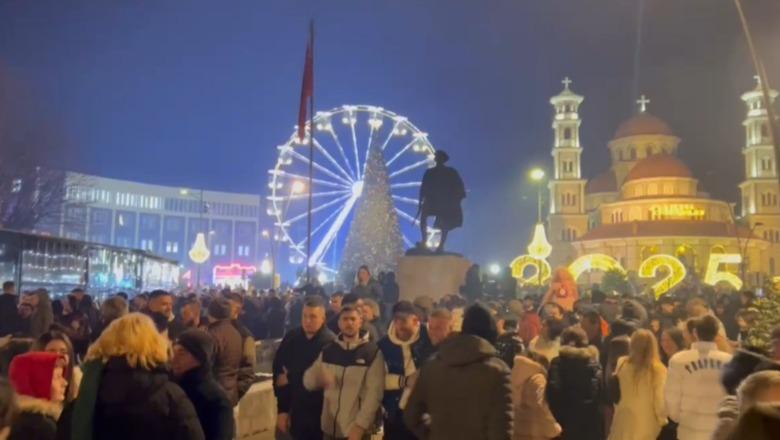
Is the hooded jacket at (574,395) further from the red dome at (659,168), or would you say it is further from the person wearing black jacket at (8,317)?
the red dome at (659,168)

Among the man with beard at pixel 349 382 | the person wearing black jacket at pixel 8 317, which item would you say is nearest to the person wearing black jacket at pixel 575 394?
the man with beard at pixel 349 382

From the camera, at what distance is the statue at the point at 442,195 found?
58.4 feet

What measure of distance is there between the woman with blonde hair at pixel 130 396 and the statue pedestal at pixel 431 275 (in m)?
13.9

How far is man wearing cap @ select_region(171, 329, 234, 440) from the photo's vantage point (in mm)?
5020

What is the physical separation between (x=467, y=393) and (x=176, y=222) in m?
103

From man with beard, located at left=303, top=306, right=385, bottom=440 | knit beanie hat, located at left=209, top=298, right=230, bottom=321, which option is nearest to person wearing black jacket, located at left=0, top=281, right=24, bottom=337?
knit beanie hat, located at left=209, top=298, right=230, bottom=321

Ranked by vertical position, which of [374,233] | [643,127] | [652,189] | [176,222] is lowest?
[374,233]

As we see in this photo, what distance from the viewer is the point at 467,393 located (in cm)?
525

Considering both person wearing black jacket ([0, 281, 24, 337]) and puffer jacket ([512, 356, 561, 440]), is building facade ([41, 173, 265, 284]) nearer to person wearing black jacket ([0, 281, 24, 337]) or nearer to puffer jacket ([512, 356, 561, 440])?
person wearing black jacket ([0, 281, 24, 337])

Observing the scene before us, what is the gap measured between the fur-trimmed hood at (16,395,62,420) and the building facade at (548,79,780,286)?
67828mm

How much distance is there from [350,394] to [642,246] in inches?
2975

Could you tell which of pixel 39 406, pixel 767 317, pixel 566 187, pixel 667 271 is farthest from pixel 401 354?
pixel 566 187

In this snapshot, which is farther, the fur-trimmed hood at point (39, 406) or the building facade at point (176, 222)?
the building facade at point (176, 222)

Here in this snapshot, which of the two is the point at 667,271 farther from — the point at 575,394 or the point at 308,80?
the point at 575,394
